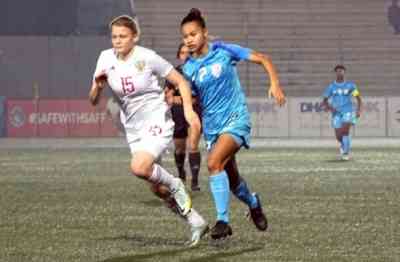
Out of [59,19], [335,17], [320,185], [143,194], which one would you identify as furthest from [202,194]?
[335,17]

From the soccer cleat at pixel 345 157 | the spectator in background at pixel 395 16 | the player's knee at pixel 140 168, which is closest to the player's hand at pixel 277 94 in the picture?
the player's knee at pixel 140 168

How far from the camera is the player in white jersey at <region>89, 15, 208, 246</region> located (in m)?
9.17

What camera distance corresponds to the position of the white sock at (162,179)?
9477mm

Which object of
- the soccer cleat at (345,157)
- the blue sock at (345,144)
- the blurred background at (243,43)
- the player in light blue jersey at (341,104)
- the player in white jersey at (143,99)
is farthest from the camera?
the blurred background at (243,43)

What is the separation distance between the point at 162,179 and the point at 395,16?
37.4 meters

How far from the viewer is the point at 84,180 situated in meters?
18.4

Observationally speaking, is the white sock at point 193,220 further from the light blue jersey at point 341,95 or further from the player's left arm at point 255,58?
the light blue jersey at point 341,95

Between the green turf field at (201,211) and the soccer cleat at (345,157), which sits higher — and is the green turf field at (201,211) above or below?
above

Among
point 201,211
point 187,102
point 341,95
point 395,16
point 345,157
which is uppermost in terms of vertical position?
point 395,16

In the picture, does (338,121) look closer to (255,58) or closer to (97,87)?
(255,58)

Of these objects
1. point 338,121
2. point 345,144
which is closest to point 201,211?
point 345,144

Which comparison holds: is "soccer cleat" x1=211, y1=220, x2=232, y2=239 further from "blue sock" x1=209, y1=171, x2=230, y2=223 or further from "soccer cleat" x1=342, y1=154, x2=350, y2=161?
"soccer cleat" x1=342, y1=154, x2=350, y2=161

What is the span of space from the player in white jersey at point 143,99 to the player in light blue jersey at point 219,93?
12.7 inches

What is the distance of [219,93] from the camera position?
9789 mm
